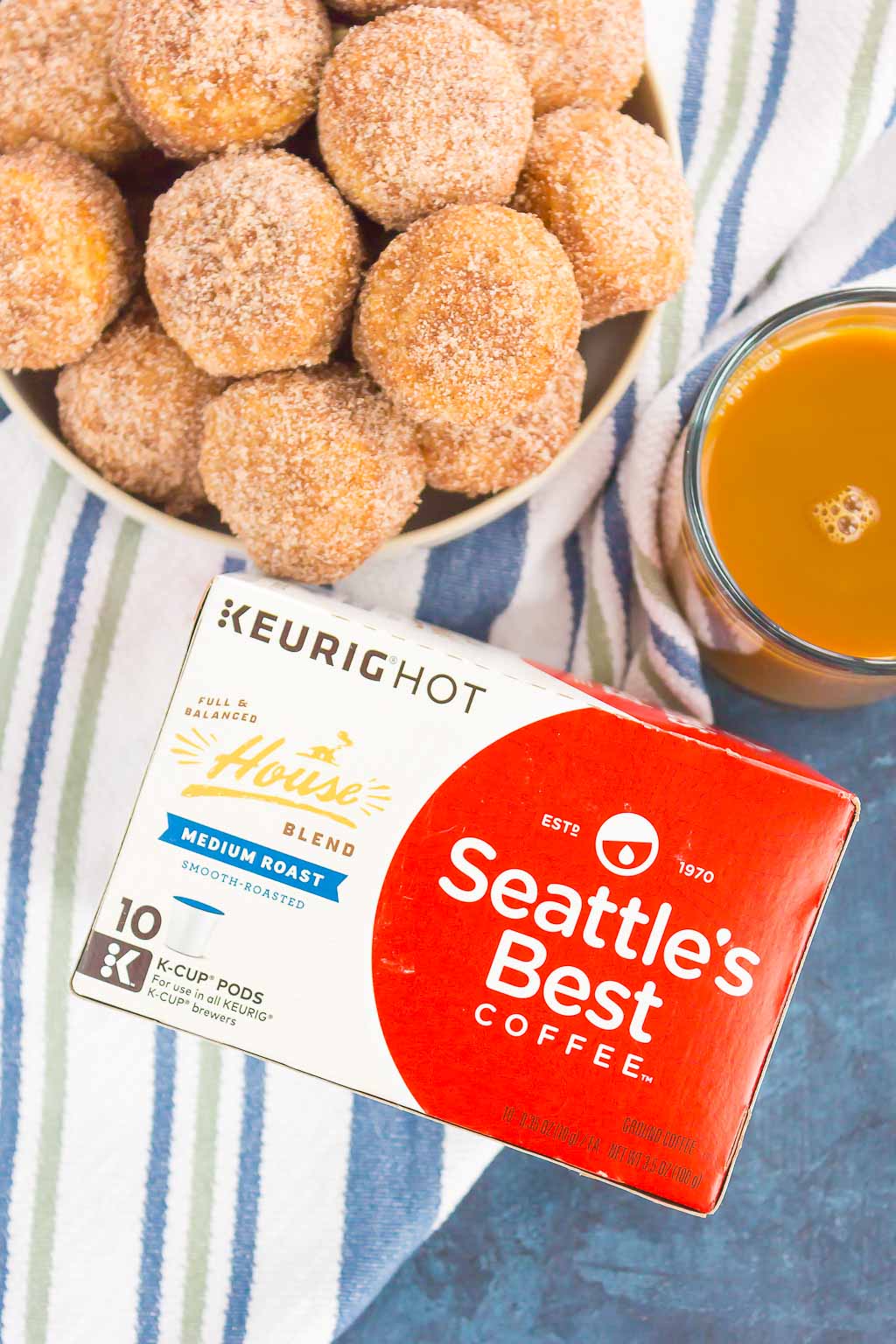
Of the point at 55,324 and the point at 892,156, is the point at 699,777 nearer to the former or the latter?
the point at 55,324

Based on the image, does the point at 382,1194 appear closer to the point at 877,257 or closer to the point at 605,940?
the point at 605,940

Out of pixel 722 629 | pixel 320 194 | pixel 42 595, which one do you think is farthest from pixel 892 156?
pixel 42 595

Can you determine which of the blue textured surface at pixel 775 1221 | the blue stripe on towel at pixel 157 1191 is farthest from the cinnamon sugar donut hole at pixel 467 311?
the blue stripe on towel at pixel 157 1191

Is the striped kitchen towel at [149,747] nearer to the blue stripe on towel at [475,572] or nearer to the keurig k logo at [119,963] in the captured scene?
the blue stripe on towel at [475,572]

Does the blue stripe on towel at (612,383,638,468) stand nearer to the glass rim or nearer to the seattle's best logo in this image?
the glass rim

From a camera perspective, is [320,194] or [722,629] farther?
[722,629]

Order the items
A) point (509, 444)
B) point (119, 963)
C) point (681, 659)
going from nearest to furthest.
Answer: point (119, 963) < point (509, 444) < point (681, 659)

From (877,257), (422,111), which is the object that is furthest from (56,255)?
(877,257)
